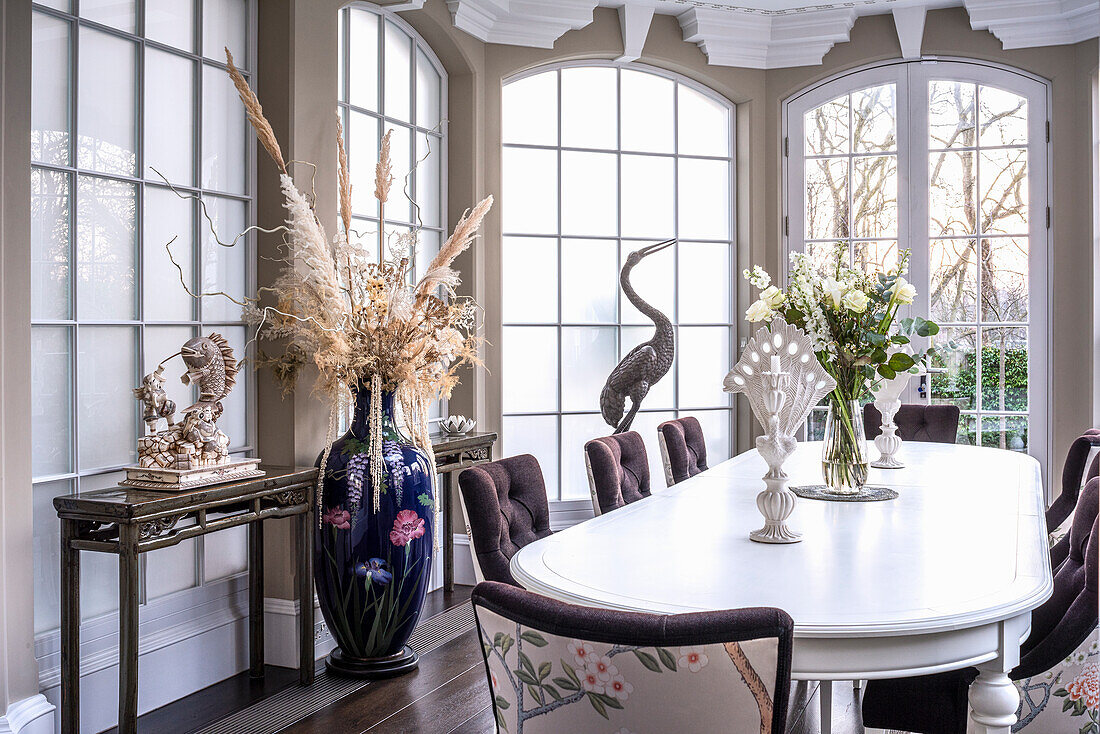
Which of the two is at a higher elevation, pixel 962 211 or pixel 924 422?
pixel 962 211

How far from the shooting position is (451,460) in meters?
4.25

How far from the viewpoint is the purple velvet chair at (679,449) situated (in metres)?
3.83

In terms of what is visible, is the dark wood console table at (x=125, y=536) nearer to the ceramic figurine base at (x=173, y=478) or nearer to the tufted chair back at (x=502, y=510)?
the ceramic figurine base at (x=173, y=478)

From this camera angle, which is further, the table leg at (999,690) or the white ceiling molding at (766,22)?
the white ceiling molding at (766,22)

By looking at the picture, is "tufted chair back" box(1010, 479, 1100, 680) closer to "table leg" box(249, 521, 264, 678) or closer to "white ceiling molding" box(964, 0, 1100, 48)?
"table leg" box(249, 521, 264, 678)

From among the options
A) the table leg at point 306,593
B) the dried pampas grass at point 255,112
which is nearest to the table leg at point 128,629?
the table leg at point 306,593

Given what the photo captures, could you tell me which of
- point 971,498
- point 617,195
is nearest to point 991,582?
point 971,498

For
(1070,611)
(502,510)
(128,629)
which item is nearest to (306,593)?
(128,629)

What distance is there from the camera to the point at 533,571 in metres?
1.99

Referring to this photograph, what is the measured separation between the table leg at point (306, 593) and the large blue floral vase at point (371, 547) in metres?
0.05

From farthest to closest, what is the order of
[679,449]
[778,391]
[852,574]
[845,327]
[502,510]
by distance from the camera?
[679,449] < [845,327] < [502,510] < [778,391] < [852,574]

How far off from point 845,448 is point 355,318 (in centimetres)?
171

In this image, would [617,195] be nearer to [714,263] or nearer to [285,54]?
[714,263]

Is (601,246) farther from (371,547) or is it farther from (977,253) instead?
Answer: (371,547)
